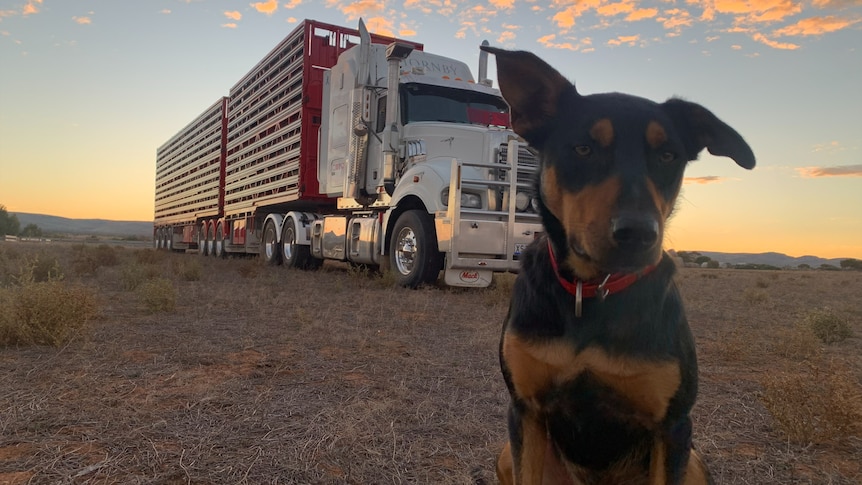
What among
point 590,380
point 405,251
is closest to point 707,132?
point 590,380

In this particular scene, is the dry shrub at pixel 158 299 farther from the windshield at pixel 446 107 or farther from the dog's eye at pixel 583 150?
the dog's eye at pixel 583 150

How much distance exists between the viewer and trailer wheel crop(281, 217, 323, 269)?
13.6m

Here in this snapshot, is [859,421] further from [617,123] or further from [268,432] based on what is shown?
[268,432]

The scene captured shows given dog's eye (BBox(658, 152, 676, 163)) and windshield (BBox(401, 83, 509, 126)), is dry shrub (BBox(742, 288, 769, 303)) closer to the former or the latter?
windshield (BBox(401, 83, 509, 126))

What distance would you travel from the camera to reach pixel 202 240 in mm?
22109

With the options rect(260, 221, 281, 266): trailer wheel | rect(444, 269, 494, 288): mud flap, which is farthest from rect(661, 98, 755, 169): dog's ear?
rect(260, 221, 281, 266): trailer wheel

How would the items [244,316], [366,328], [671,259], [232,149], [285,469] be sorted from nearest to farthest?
[671,259], [285,469], [366,328], [244,316], [232,149]

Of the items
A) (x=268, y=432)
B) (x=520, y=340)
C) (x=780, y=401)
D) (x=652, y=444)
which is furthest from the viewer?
(x=780, y=401)

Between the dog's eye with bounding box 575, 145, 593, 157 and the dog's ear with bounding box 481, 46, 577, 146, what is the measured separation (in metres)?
0.25

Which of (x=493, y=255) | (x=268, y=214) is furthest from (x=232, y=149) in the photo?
(x=493, y=255)

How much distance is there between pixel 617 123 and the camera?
2.17 m

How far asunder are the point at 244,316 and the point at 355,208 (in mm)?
4922

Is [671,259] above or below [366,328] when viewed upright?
above

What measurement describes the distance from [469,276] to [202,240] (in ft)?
53.6
